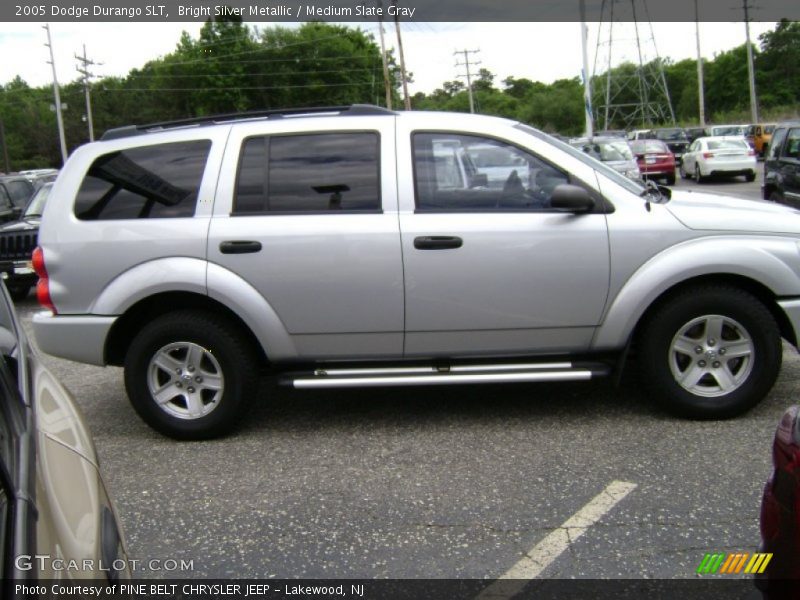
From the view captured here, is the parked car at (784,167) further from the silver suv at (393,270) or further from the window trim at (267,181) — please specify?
the window trim at (267,181)

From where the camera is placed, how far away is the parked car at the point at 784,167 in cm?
1217

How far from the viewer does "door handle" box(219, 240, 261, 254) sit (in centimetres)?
466

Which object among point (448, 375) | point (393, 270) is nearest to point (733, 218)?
point (448, 375)

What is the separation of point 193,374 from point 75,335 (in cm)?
76

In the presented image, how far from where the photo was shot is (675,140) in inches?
1542

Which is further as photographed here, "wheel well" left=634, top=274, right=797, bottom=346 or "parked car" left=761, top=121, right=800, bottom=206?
"parked car" left=761, top=121, right=800, bottom=206

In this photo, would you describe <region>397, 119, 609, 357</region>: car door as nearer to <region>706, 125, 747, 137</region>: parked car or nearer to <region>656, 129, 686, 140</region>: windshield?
<region>656, 129, 686, 140</region>: windshield

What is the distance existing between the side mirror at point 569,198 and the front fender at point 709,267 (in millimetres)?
535

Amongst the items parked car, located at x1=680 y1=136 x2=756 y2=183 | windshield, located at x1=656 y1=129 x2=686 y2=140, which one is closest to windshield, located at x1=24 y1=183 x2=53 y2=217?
parked car, located at x1=680 y1=136 x2=756 y2=183

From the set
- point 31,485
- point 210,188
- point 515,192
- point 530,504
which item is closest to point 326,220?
point 210,188

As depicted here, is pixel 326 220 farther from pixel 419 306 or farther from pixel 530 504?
pixel 530 504

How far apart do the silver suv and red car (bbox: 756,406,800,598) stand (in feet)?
8.49

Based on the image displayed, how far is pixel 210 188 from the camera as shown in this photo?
4.81 metres
